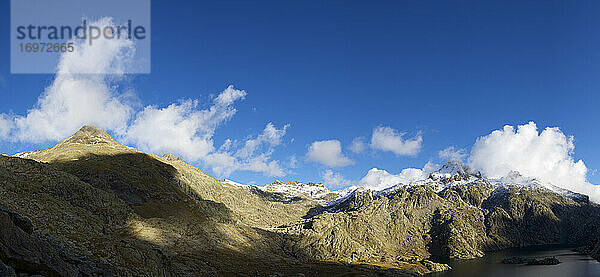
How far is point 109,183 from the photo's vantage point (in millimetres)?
164375

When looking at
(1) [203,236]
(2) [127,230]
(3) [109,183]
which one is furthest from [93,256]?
(3) [109,183]

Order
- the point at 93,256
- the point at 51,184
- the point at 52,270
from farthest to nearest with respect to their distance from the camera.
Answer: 1. the point at 51,184
2. the point at 93,256
3. the point at 52,270

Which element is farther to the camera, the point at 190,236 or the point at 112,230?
the point at 190,236

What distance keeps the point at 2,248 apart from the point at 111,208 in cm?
12330

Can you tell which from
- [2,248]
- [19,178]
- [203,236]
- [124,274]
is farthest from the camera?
[203,236]

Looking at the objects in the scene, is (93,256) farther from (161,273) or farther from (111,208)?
(111,208)

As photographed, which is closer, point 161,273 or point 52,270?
point 52,270

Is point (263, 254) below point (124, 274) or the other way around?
below

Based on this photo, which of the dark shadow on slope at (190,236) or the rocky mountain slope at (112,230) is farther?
the dark shadow on slope at (190,236)

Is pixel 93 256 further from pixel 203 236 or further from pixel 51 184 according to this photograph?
pixel 203 236

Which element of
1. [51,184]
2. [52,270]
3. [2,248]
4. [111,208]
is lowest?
[52,270]

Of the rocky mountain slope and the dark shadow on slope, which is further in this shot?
the dark shadow on slope

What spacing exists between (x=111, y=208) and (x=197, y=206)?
66.0 metres

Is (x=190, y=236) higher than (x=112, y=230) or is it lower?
lower
